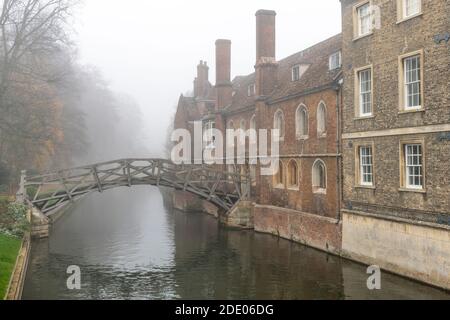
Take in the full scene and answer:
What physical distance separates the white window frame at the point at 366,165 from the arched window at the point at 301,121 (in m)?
4.82

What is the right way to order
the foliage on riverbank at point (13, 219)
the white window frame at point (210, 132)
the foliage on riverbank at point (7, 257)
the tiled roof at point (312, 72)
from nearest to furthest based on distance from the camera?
the foliage on riverbank at point (7, 257) → the foliage on riverbank at point (13, 219) → the tiled roof at point (312, 72) → the white window frame at point (210, 132)

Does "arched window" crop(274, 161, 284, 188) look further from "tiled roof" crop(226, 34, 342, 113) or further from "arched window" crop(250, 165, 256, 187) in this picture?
"tiled roof" crop(226, 34, 342, 113)

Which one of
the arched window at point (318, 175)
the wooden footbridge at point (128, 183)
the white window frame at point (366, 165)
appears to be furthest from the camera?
the wooden footbridge at point (128, 183)

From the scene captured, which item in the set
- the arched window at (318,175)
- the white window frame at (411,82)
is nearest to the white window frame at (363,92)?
the white window frame at (411,82)

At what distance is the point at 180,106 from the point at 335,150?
874 inches

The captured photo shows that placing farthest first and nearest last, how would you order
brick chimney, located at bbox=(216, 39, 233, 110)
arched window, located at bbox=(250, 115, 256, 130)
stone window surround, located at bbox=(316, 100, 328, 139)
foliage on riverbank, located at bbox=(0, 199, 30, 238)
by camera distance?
brick chimney, located at bbox=(216, 39, 233, 110) → arched window, located at bbox=(250, 115, 256, 130) → stone window surround, located at bbox=(316, 100, 328, 139) → foliage on riverbank, located at bbox=(0, 199, 30, 238)

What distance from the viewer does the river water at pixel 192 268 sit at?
46.3 feet

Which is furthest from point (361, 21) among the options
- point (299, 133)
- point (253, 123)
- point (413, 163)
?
point (253, 123)

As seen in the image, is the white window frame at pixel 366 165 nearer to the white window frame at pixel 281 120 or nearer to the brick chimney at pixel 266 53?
the white window frame at pixel 281 120

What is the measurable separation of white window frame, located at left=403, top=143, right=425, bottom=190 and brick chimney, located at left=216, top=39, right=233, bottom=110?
18.6m

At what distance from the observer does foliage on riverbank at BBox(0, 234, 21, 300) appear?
12.1 metres

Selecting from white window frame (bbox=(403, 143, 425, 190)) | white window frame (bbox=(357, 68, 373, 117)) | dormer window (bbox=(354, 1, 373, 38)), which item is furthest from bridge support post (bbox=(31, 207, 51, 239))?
white window frame (bbox=(403, 143, 425, 190))

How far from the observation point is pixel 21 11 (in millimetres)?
23141
